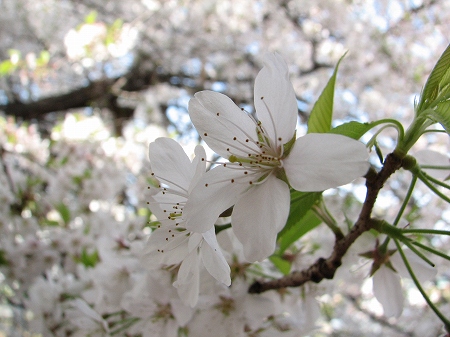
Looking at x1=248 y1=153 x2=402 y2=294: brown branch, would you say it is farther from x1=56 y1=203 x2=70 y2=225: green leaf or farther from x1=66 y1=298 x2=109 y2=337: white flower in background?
x1=56 y1=203 x2=70 y2=225: green leaf

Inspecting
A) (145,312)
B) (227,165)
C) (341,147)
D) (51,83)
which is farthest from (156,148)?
(51,83)

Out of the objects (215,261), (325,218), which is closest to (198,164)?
(215,261)

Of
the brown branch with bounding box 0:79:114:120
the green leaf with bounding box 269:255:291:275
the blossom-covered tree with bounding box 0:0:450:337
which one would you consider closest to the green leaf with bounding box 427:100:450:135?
the blossom-covered tree with bounding box 0:0:450:337

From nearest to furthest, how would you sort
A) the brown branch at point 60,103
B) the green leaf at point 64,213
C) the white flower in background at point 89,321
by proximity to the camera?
the white flower in background at point 89,321
the green leaf at point 64,213
the brown branch at point 60,103

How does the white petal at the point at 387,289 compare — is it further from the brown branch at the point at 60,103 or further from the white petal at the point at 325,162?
the brown branch at the point at 60,103

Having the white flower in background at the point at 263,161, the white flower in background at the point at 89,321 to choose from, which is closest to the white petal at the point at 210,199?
the white flower in background at the point at 263,161

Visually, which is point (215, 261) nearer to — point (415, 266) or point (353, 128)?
point (353, 128)
